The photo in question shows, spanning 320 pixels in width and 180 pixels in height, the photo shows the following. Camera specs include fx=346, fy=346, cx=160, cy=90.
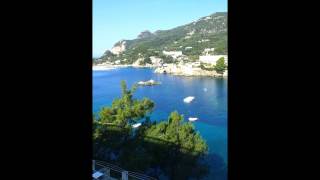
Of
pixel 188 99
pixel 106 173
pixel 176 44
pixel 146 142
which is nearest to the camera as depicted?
pixel 106 173

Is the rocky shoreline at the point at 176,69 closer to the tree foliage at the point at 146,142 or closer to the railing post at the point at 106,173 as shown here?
the tree foliage at the point at 146,142

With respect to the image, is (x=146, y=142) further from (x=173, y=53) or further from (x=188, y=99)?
(x=188, y=99)

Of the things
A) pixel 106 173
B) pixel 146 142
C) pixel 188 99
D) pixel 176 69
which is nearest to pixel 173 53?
pixel 176 69

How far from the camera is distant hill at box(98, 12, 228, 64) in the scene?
52.4ft

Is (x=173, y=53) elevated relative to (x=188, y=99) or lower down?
elevated

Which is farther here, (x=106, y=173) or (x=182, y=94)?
(x=182, y=94)

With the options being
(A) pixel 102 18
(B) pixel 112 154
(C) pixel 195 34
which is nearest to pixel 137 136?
(B) pixel 112 154

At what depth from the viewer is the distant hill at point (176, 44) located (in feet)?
52.4

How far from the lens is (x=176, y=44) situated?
1784cm

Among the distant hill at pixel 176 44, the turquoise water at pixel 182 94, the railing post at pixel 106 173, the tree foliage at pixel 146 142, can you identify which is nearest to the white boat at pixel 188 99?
the turquoise water at pixel 182 94

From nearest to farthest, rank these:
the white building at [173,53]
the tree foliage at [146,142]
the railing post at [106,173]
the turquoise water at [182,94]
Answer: the railing post at [106,173] → the tree foliage at [146,142] → the turquoise water at [182,94] → the white building at [173,53]
